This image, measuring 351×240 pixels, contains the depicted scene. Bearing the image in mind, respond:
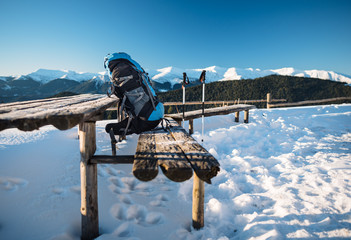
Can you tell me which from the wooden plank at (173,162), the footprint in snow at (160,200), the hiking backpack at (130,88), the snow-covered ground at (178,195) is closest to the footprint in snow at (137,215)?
the snow-covered ground at (178,195)

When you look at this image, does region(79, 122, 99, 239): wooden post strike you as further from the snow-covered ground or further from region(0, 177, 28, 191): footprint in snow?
region(0, 177, 28, 191): footprint in snow

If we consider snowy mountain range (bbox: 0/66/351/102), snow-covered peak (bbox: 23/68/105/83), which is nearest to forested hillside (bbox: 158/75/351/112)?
snowy mountain range (bbox: 0/66/351/102)

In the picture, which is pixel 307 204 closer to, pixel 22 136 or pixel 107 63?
pixel 107 63

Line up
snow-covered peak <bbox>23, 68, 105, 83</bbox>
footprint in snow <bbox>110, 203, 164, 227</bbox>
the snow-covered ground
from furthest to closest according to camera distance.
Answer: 1. snow-covered peak <bbox>23, 68, 105, 83</bbox>
2. footprint in snow <bbox>110, 203, 164, 227</bbox>
3. the snow-covered ground

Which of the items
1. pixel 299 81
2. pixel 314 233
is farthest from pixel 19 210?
pixel 299 81

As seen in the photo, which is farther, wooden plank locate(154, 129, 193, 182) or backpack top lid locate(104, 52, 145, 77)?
backpack top lid locate(104, 52, 145, 77)

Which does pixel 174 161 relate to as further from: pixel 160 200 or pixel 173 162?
pixel 160 200

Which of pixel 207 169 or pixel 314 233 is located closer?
pixel 207 169

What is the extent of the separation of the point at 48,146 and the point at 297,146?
16.9 feet

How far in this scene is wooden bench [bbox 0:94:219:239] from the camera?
105cm

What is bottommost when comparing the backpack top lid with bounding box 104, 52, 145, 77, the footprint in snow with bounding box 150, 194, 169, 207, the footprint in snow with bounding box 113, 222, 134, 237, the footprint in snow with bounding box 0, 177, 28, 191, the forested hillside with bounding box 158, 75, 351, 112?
the footprint in snow with bounding box 150, 194, 169, 207

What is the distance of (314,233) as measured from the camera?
1468 millimetres

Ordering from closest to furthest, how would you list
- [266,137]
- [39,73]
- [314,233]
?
1. [314,233]
2. [266,137]
3. [39,73]

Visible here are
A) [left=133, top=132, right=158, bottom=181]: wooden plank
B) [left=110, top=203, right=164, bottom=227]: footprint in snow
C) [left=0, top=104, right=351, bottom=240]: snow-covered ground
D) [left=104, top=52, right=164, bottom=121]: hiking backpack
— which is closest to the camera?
[left=133, top=132, right=158, bottom=181]: wooden plank
